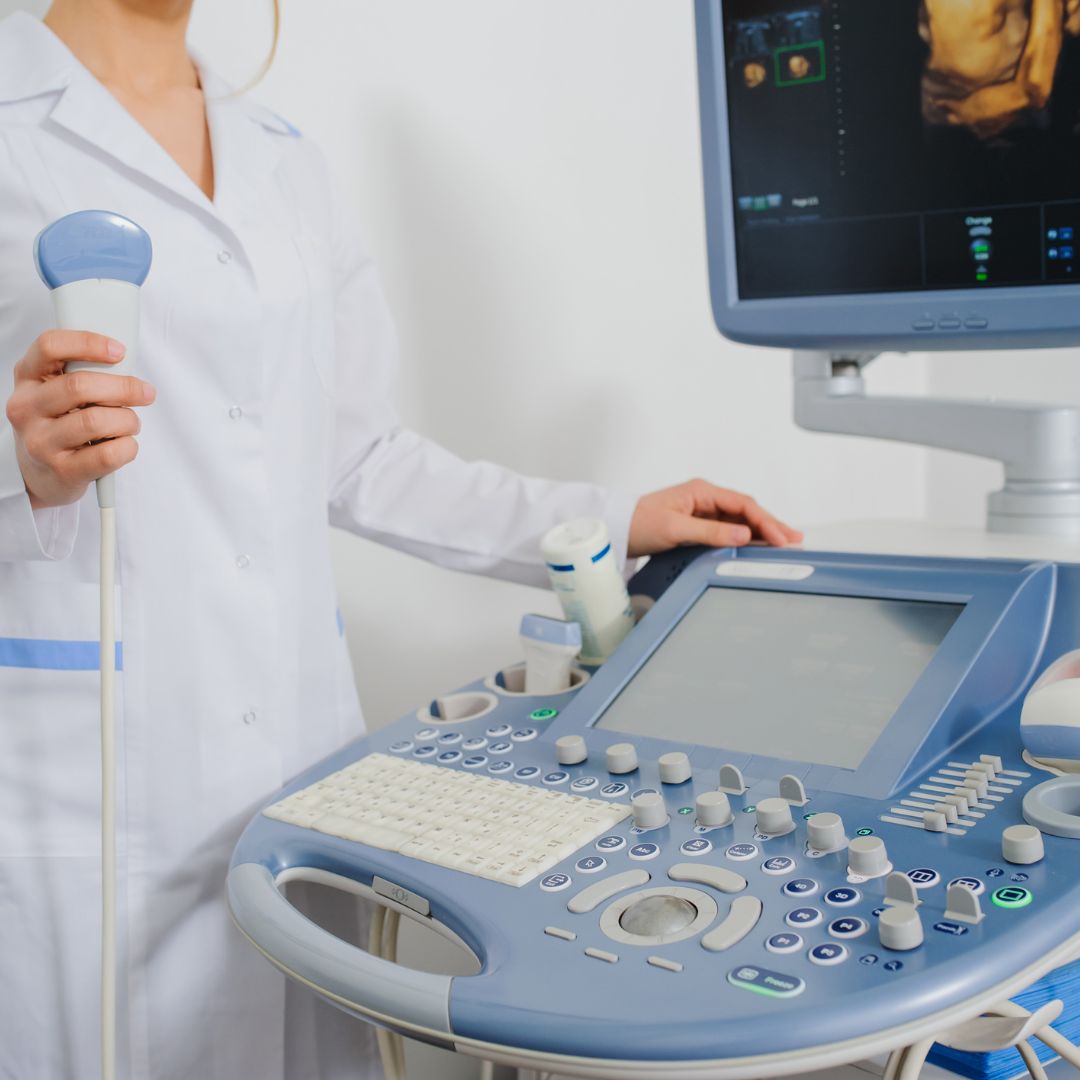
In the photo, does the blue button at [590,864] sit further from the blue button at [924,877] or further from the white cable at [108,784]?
the white cable at [108,784]

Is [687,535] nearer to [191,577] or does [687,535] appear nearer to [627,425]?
[191,577]

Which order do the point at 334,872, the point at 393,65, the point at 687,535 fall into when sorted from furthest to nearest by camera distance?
the point at 393,65 → the point at 687,535 → the point at 334,872

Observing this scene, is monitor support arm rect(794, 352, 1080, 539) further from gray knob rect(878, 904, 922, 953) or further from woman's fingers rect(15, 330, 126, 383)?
woman's fingers rect(15, 330, 126, 383)

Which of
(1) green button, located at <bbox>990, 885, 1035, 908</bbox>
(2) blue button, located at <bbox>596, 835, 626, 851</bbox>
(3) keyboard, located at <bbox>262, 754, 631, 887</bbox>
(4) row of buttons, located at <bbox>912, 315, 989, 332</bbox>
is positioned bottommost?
(3) keyboard, located at <bbox>262, 754, 631, 887</bbox>

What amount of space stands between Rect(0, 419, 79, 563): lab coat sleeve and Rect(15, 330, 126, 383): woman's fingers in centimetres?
8

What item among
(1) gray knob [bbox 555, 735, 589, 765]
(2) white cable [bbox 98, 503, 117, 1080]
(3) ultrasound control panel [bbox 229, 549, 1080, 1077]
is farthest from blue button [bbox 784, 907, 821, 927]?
(2) white cable [bbox 98, 503, 117, 1080]

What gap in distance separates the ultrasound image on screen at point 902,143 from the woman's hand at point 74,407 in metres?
0.59

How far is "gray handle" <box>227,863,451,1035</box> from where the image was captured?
1.86ft

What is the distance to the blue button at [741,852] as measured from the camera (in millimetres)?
638

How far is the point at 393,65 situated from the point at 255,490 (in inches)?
24.2

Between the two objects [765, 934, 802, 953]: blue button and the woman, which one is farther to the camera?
the woman

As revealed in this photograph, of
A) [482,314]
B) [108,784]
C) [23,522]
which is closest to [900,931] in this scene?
[108,784]

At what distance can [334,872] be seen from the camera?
730mm

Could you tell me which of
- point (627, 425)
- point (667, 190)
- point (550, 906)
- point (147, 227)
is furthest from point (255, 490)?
point (667, 190)
